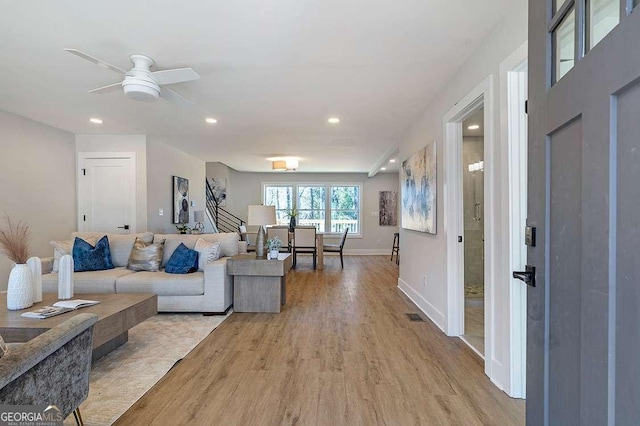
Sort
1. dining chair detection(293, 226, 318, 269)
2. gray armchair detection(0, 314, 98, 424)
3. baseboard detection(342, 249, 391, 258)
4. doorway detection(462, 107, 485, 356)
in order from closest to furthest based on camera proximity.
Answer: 1. gray armchair detection(0, 314, 98, 424)
2. doorway detection(462, 107, 485, 356)
3. dining chair detection(293, 226, 318, 269)
4. baseboard detection(342, 249, 391, 258)

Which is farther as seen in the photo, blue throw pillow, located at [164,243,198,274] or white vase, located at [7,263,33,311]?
blue throw pillow, located at [164,243,198,274]

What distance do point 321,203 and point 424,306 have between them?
6422 mm

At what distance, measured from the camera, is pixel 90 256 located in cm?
388

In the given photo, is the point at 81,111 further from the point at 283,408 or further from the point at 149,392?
the point at 283,408

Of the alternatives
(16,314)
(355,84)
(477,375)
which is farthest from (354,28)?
(16,314)

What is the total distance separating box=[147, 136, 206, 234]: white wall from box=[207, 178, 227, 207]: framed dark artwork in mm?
2146

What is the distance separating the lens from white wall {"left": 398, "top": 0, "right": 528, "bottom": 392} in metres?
2.13

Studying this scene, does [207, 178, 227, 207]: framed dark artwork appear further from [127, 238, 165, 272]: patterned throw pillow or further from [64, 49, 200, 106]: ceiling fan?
[64, 49, 200, 106]: ceiling fan

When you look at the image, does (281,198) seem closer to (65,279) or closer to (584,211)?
(65,279)

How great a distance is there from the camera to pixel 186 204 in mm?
6719

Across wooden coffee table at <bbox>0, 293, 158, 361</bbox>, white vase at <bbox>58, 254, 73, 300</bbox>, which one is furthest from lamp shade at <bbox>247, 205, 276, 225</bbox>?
white vase at <bbox>58, 254, 73, 300</bbox>

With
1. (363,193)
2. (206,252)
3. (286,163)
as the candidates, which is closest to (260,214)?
(206,252)

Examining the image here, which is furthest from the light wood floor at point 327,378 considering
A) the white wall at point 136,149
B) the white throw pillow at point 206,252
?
the white wall at point 136,149

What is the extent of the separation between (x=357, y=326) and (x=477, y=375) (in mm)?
1287
